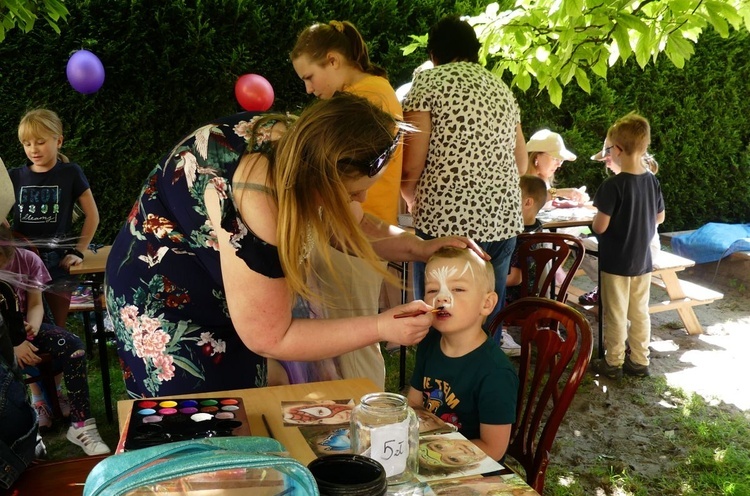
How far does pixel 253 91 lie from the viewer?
18.1 ft

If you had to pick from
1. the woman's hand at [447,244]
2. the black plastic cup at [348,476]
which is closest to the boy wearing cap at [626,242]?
the woman's hand at [447,244]

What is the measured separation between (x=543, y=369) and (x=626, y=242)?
2.35m

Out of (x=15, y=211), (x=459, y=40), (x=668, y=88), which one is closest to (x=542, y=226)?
(x=459, y=40)

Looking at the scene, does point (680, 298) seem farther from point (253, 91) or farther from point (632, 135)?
point (253, 91)

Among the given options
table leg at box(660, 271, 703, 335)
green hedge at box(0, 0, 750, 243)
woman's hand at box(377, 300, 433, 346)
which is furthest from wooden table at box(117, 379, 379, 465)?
green hedge at box(0, 0, 750, 243)

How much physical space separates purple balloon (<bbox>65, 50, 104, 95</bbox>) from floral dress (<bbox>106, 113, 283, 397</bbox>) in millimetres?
3772

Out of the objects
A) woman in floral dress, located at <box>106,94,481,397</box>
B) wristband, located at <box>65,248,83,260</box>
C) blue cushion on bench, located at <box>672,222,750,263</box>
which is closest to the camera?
woman in floral dress, located at <box>106,94,481,397</box>

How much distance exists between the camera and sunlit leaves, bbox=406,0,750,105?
2.37m

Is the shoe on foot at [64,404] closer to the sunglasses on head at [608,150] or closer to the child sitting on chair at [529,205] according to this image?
the child sitting on chair at [529,205]

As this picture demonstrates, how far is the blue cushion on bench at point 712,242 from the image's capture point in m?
6.55

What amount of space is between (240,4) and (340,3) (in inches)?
36.8

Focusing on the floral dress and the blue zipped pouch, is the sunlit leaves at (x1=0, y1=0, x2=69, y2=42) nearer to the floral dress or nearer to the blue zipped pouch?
the floral dress

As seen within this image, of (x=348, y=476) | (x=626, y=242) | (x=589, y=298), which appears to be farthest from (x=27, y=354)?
(x=589, y=298)

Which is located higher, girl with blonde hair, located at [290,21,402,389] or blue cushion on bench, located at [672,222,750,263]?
girl with blonde hair, located at [290,21,402,389]
